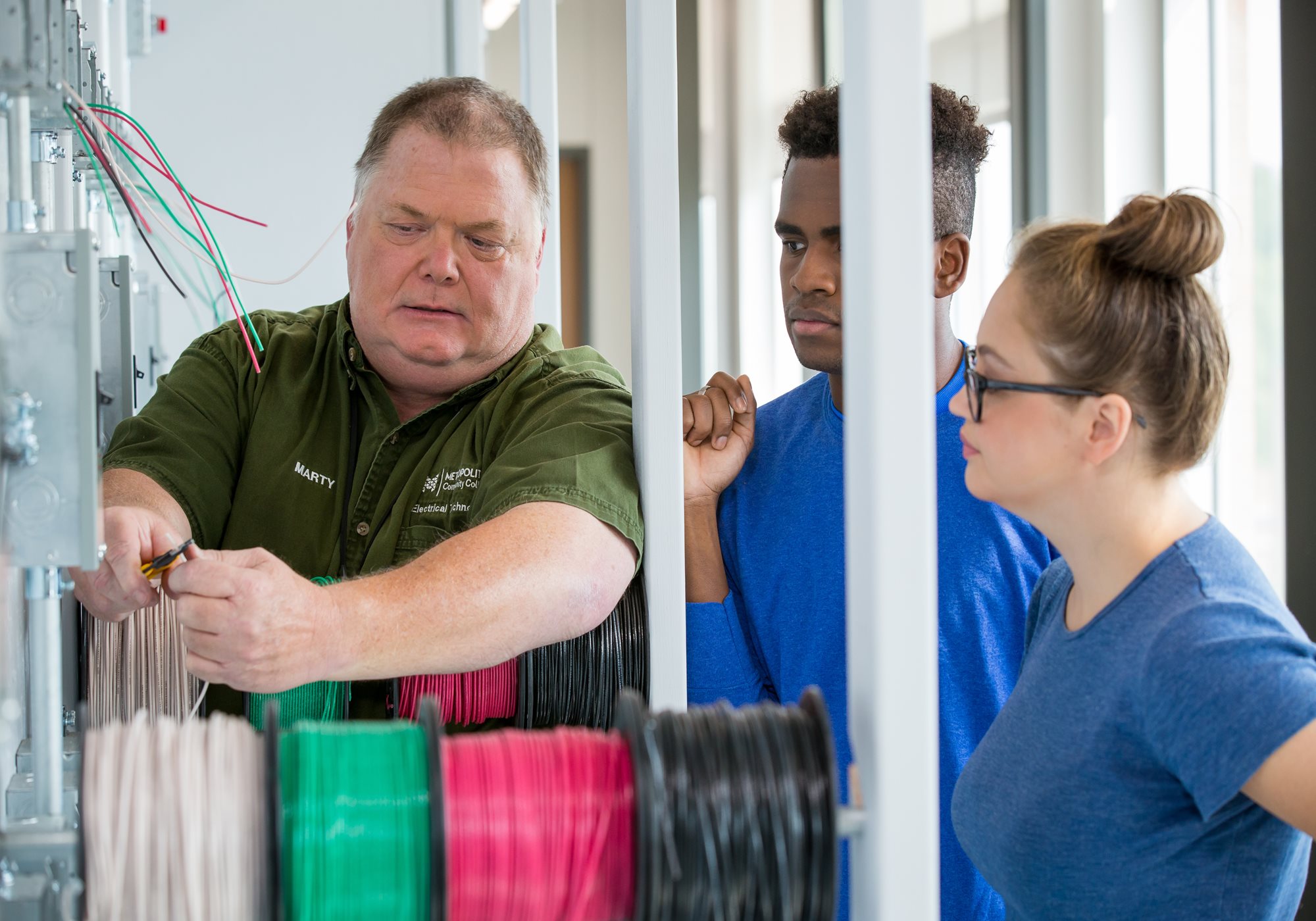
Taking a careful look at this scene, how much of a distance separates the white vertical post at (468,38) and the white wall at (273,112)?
189 cm

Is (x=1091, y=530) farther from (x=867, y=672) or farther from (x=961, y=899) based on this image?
(x=961, y=899)

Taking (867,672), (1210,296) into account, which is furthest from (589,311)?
(867,672)

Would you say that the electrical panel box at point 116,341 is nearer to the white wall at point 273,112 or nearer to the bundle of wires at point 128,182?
the bundle of wires at point 128,182

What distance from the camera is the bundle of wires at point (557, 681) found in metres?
1.25

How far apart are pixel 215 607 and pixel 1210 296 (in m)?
0.93

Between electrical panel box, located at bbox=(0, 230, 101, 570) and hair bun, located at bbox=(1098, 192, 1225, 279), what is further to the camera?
hair bun, located at bbox=(1098, 192, 1225, 279)

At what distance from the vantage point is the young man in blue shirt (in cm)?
143

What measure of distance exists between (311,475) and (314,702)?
1.08ft

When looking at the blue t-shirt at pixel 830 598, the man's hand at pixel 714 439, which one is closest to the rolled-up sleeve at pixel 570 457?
the man's hand at pixel 714 439

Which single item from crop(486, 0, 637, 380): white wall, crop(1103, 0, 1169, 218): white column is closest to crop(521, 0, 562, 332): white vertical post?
crop(1103, 0, 1169, 218): white column

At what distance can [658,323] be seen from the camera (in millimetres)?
1185

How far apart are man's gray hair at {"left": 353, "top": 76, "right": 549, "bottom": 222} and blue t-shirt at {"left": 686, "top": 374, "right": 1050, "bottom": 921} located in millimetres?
481

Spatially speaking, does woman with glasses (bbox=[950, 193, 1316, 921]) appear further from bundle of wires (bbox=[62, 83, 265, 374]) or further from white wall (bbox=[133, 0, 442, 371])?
white wall (bbox=[133, 0, 442, 371])

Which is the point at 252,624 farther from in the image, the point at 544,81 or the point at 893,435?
the point at 544,81
